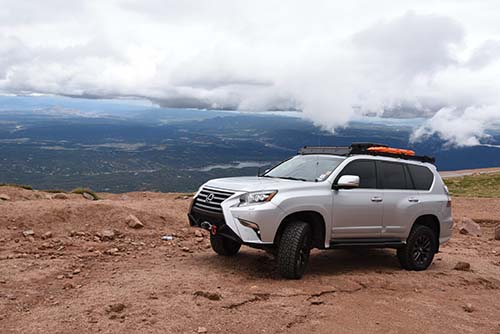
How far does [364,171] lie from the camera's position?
7676mm

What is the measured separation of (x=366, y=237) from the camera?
24.6 ft

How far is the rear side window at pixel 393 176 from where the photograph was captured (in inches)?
312

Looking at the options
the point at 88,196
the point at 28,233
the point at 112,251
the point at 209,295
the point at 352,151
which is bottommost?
the point at 88,196

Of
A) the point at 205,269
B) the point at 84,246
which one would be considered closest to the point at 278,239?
the point at 205,269

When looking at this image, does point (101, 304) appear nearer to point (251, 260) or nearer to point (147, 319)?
point (147, 319)

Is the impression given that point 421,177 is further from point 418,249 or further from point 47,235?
point 47,235

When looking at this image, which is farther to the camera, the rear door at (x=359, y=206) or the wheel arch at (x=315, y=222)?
the rear door at (x=359, y=206)

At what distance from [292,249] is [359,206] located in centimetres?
154

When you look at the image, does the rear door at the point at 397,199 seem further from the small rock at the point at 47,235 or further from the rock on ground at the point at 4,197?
the rock on ground at the point at 4,197

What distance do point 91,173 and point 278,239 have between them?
507 ft

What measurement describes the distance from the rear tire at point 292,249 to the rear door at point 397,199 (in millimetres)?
1852

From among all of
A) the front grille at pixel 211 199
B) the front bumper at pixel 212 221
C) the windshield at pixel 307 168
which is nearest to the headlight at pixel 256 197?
the front grille at pixel 211 199

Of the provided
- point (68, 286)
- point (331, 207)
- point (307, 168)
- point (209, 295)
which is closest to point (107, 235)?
point (68, 286)

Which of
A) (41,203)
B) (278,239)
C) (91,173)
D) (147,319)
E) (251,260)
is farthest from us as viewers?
(91,173)
